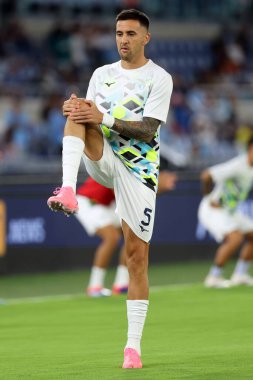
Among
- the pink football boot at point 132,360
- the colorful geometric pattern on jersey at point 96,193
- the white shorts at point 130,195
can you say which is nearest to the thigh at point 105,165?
the white shorts at point 130,195

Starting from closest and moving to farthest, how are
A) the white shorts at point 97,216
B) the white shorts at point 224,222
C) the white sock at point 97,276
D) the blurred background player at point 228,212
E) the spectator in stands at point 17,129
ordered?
1. the white sock at point 97,276
2. the white shorts at point 97,216
3. the blurred background player at point 228,212
4. the white shorts at point 224,222
5. the spectator in stands at point 17,129

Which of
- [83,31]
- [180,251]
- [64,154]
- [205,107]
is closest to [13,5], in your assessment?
[83,31]

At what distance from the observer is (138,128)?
8633mm

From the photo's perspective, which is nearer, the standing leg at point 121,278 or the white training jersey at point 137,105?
the white training jersey at point 137,105

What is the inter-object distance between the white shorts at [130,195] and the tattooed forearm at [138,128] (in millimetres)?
180

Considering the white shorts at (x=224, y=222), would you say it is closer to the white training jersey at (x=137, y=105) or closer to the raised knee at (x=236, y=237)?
the raised knee at (x=236, y=237)

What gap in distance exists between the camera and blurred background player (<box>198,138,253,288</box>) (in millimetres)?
16188

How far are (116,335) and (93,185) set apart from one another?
4.52 m

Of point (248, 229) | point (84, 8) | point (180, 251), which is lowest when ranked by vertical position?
point (180, 251)

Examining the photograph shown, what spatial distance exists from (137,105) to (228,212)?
8074 millimetres

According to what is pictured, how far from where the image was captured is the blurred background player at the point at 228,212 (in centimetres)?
1619

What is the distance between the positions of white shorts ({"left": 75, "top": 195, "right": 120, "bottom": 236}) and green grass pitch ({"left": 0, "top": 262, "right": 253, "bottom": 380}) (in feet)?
3.20

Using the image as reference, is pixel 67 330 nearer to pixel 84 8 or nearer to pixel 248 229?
pixel 248 229

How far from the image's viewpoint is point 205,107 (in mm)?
23531
